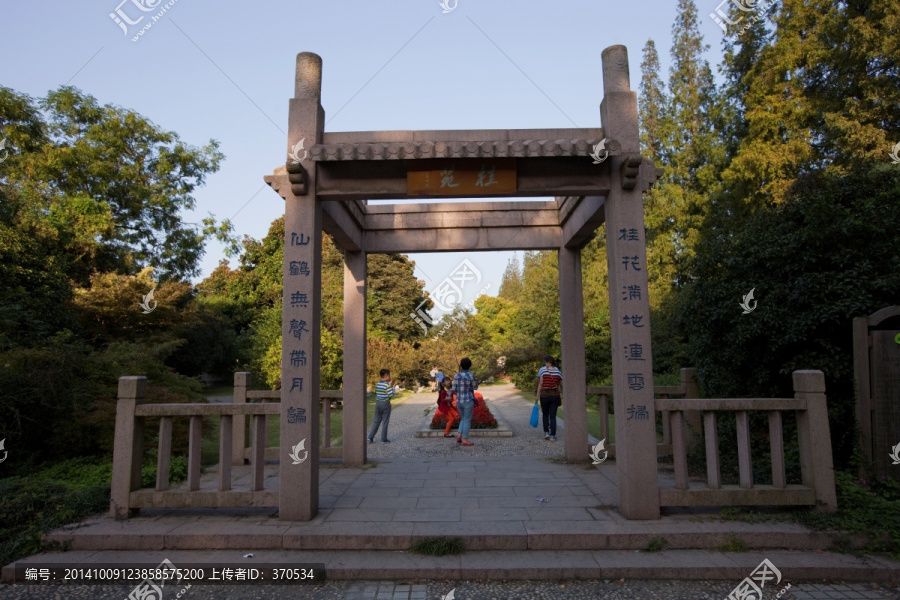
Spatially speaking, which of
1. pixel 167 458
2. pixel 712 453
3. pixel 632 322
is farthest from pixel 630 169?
pixel 167 458

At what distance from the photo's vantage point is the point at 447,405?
35.8 ft

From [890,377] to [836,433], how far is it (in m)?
1.00

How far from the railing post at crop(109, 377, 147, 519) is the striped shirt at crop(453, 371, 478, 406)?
4.94 m

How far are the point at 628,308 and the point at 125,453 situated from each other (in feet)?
16.0

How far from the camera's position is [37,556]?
425 cm

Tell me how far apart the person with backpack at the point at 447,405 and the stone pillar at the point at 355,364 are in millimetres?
3210

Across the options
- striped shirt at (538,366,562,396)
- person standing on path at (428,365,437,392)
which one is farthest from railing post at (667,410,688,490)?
person standing on path at (428,365,437,392)

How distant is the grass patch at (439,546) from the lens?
4215 millimetres

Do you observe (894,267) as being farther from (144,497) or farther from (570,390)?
(144,497)

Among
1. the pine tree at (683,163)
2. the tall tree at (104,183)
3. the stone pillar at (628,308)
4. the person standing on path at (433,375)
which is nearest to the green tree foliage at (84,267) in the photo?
the tall tree at (104,183)

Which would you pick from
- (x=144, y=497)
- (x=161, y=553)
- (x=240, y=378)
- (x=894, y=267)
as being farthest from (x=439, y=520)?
(x=894, y=267)

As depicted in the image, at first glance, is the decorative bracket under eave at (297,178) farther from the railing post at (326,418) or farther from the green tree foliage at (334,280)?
the green tree foliage at (334,280)

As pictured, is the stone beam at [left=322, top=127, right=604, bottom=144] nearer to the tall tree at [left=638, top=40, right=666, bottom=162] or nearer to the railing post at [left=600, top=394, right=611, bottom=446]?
the railing post at [left=600, top=394, right=611, bottom=446]

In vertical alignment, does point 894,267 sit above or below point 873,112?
below
